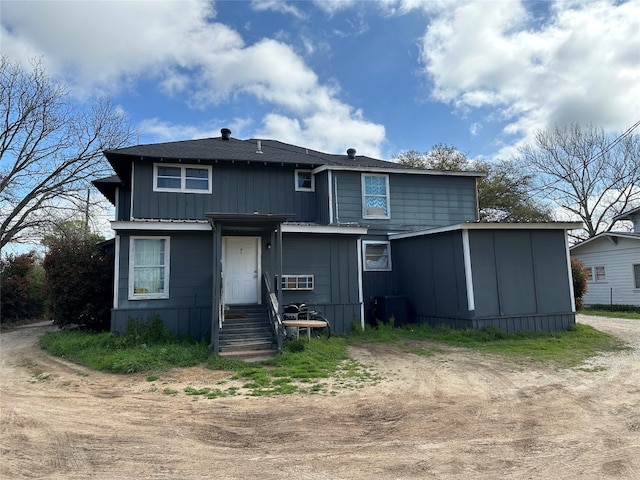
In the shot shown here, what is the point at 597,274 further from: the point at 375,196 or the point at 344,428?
the point at 344,428

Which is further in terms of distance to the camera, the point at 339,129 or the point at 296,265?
the point at 339,129

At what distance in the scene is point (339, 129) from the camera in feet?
Answer: 68.8

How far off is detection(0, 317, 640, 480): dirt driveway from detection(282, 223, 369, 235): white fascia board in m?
4.58

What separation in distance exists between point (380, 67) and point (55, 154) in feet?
46.9

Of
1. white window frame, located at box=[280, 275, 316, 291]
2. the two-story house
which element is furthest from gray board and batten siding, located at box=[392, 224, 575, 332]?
white window frame, located at box=[280, 275, 316, 291]

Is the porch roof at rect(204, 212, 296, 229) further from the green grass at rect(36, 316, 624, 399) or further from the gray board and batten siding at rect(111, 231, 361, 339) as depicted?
the green grass at rect(36, 316, 624, 399)

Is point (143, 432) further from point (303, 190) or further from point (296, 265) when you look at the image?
point (303, 190)

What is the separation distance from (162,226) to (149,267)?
1103 millimetres

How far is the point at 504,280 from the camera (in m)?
11.0

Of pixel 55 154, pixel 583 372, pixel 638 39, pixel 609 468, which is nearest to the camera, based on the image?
pixel 609 468

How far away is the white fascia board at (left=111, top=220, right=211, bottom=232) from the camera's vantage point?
994 centimetres

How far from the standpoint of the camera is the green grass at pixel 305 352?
6770 mm

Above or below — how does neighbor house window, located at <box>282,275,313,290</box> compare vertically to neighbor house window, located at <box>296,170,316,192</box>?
below

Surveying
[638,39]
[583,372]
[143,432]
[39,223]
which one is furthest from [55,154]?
[638,39]
